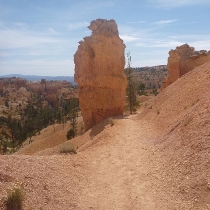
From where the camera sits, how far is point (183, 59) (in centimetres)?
3055

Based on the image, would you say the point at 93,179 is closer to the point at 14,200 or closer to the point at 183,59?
the point at 14,200

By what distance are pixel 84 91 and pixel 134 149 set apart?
11712 millimetres

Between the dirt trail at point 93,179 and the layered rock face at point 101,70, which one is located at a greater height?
the layered rock face at point 101,70

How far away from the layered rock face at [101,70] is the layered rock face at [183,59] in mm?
10821

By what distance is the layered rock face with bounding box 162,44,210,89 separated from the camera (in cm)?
2922

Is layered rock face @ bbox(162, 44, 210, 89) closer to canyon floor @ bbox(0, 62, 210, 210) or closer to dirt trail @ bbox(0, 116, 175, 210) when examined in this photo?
canyon floor @ bbox(0, 62, 210, 210)

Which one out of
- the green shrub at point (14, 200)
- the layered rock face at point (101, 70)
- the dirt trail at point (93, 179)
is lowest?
the dirt trail at point (93, 179)

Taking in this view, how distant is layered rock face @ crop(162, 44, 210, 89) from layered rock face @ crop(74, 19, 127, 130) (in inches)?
426

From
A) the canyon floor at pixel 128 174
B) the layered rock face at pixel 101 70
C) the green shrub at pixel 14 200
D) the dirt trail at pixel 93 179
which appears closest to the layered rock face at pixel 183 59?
the layered rock face at pixel 101 70

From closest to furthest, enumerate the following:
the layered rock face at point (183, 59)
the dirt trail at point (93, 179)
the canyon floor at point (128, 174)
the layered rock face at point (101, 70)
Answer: the canyon floor at point (128, 174) < the dirt trail at point (93, 179) < the layered rock face at point (101, 70) < the layered rock face at point (183, 59)

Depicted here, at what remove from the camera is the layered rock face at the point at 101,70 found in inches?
842

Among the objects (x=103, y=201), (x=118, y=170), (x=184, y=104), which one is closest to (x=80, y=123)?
(x=184, y=104)

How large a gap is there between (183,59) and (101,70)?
12.9 meters

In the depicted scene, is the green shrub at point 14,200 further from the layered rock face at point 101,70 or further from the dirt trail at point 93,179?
the layered rock face at point 101,70
